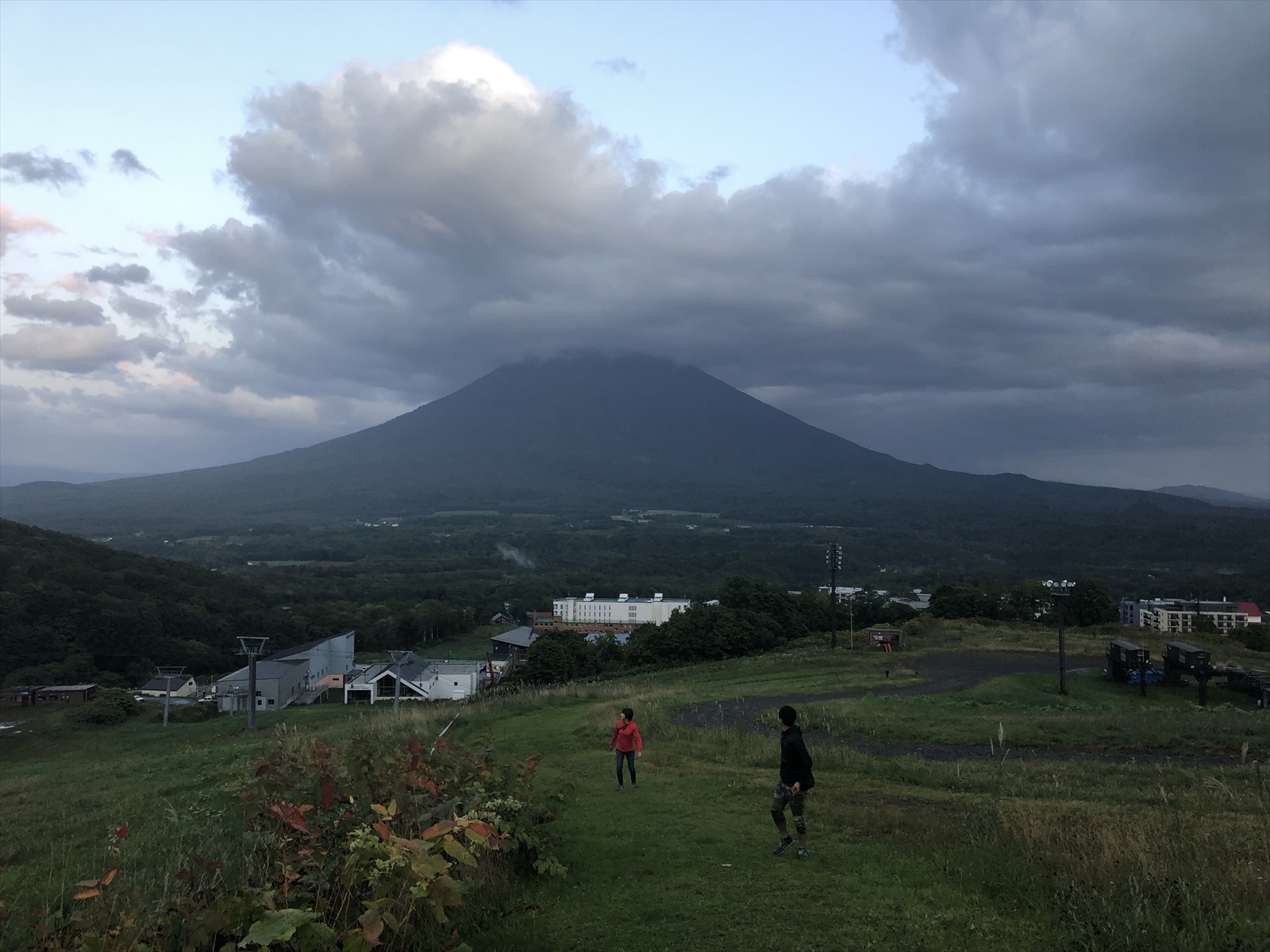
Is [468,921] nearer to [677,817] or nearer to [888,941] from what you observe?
[888,941]

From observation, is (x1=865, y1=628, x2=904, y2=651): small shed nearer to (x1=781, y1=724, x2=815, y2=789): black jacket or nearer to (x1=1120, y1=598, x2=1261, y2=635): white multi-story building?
(x1=781, y1=724, x2=815, y2=789): black jacket

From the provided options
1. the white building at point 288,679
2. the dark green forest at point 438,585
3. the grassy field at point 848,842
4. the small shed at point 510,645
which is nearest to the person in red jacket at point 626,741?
the grassy field at point 848,842

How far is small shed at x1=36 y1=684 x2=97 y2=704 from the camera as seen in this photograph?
32.7 m

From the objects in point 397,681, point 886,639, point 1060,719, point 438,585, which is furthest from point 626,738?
point 438,585

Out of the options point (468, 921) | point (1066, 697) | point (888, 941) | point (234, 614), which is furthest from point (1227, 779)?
point (234, 614)

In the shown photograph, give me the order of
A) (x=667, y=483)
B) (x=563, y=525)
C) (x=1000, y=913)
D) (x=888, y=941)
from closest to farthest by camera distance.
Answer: (x=888, y=941) < (x=1000, y=913) < (x=563, y=525) < (x=667, y=483)

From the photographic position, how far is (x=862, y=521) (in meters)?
145

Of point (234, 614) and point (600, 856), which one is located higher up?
point (600, 856)

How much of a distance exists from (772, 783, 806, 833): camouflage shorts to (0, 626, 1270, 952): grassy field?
0.86 feet

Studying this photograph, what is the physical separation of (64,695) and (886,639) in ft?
Answer: 112

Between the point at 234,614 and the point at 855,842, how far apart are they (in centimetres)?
5571

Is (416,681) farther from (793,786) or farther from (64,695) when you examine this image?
(793,786)

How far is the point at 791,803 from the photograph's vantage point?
5.82 metres

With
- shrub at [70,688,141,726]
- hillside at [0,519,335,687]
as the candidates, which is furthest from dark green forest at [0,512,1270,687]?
shrub at [70,688,141,726]
